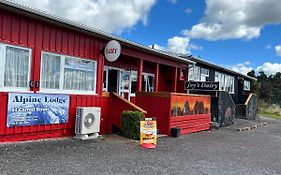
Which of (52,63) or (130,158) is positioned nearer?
(130,158)

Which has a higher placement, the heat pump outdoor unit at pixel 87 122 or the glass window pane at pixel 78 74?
the glass window pane at pixel 78 74

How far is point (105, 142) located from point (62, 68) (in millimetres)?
2721

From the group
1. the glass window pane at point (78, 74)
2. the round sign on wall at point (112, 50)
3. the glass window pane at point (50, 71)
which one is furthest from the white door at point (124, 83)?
the glass window pane at point (50, 71)

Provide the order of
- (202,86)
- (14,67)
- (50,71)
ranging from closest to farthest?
(14,67)
(50,71)
(202,86)

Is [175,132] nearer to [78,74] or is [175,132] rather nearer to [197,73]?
[78,74]

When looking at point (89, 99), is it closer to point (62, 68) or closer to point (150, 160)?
point (62, 68)

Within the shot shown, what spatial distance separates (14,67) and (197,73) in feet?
50.5

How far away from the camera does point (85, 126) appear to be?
36.4 feet

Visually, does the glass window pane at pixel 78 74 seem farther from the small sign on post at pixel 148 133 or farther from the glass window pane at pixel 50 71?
the small sign on post at pixel 148 133

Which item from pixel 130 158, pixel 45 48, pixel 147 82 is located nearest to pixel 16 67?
pixel 45 48

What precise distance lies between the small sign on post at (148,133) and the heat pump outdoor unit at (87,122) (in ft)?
5.44

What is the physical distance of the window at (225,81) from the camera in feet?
89.4

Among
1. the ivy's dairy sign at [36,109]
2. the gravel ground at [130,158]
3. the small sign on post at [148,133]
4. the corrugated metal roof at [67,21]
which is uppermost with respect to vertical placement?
the corrugated metal roof at [67,21]

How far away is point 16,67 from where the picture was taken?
948 cm
